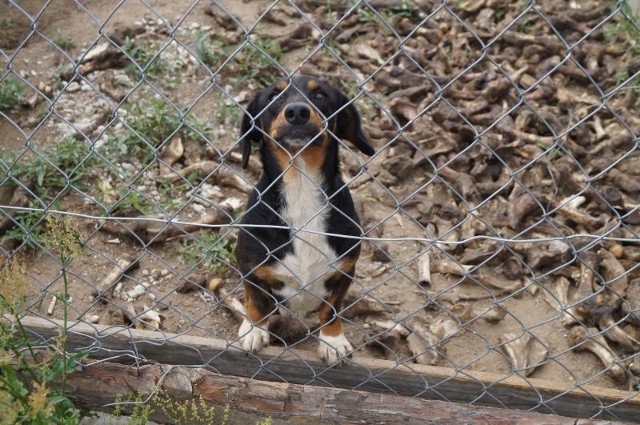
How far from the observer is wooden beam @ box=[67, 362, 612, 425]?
2715 mm

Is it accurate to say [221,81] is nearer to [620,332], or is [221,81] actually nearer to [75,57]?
[75,57]

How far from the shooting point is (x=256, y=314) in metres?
3.48

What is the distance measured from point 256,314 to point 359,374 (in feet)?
2.01

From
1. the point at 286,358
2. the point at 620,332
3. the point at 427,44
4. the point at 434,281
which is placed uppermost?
the point at 427,44

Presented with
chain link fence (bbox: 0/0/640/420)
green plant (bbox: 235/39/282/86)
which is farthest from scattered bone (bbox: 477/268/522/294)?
green plant (bbox: 235/39/282/86)

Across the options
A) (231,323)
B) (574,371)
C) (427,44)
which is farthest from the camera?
(427,44)

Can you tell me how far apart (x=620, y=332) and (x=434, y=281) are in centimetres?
96

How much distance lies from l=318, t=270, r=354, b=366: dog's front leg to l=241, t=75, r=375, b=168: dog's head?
23.6 inches

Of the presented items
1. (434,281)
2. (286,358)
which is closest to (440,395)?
(286,358)

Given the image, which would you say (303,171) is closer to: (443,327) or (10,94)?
(443,327)

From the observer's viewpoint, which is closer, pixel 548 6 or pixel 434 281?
pixel 434 281

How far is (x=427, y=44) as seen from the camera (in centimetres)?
578

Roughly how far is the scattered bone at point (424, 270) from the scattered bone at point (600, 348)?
2.51ft

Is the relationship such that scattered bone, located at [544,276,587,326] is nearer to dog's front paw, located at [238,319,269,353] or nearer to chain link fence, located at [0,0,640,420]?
chain link fence, located at [0,0,640,420]
